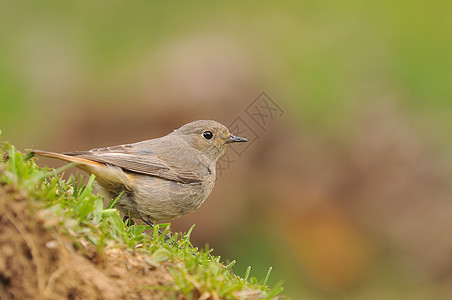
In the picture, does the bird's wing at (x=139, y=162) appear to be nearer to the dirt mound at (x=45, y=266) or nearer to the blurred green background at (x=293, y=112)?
the dirt mound at (x=45, y=266)

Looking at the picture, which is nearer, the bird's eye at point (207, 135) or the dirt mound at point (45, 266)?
the dirt mound at point (45, 266)

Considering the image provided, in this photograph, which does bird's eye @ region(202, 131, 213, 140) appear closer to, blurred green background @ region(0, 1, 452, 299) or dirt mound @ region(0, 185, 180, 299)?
dirt mound @ region(0, 185, 180, 299)

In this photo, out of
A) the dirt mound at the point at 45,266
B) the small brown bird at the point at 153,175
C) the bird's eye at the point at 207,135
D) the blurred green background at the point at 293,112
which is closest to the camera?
the dirt mound at the point at 45,266

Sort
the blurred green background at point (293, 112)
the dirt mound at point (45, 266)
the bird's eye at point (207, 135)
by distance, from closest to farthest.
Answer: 1. the dirt mound at point (45, 266)
2. the bird's eye at point (207, 135)
3. the blurred green background at point (293, 112)

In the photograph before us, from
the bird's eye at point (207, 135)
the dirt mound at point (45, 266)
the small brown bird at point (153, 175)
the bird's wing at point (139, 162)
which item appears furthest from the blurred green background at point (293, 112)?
the dirt mound at point (45, 266)

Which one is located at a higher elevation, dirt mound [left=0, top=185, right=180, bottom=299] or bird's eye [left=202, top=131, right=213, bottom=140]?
bird's eye [left=202, top=131, right=213, bottom=140]

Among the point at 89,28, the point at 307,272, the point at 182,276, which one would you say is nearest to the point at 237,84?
the point at 307,272

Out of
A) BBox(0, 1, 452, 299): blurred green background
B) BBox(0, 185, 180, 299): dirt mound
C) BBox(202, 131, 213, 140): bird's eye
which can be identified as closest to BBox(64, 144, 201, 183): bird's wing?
BBox(202, 131, 213, 140): bird's eye
